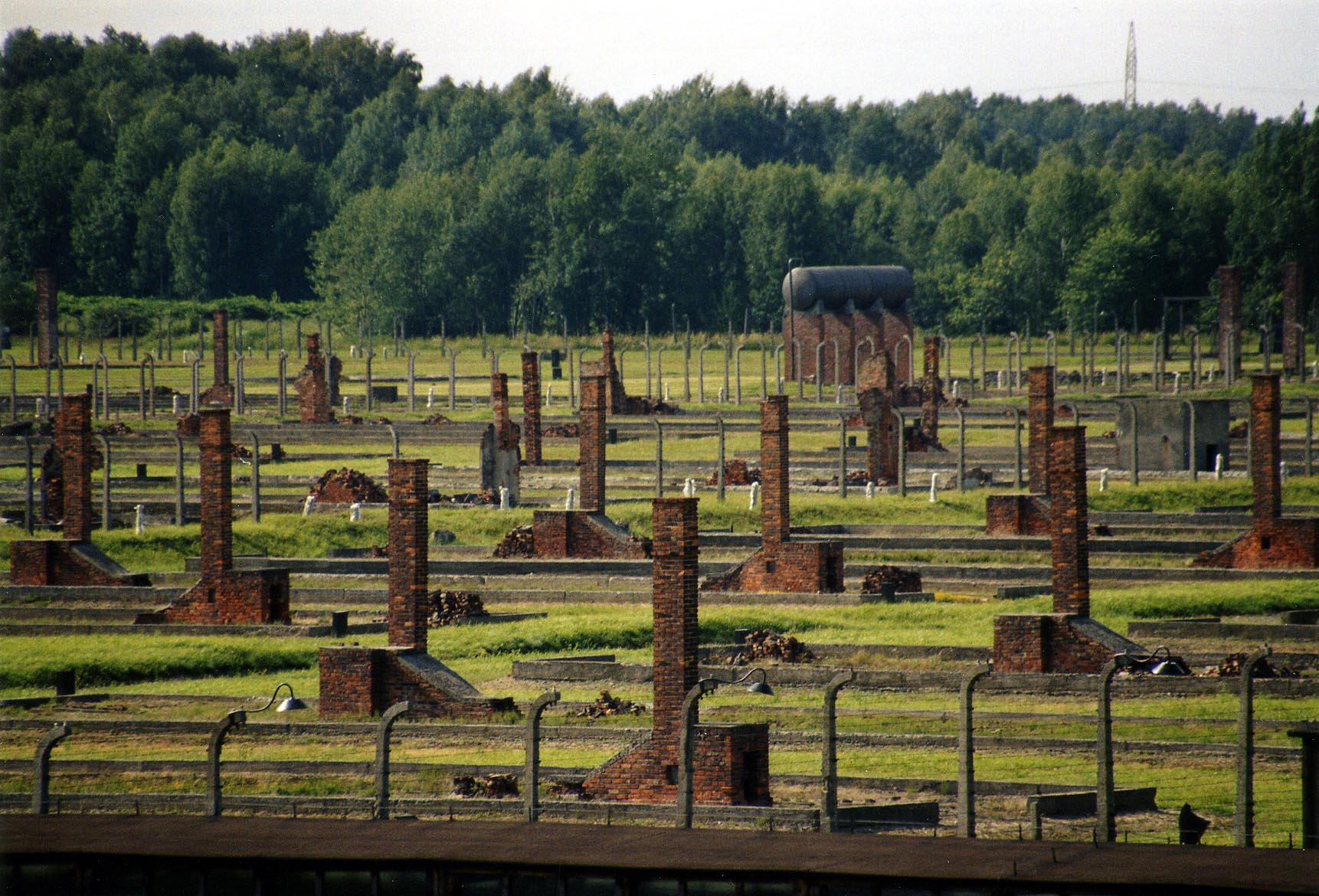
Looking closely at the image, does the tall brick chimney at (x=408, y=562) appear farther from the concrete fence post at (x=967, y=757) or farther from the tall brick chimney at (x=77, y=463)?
the tall brick chimney at (x=77, y=463)

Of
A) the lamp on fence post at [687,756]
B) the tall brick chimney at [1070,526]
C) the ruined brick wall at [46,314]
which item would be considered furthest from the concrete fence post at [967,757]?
the ruined brick wall at [46,314]

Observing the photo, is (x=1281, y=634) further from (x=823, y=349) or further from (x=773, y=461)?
(x=823, y=349)

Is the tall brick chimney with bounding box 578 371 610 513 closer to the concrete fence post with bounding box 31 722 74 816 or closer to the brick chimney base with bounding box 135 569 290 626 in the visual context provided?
the brick chimney base with bounding box 135 569 290 626

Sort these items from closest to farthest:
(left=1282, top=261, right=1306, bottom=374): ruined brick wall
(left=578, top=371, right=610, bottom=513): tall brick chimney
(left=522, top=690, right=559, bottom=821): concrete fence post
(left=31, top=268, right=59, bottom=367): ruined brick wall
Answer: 1. (left=522, top=690, right=559, bottom=821): concrete fence post
2. (left=578, top=371, right=610, bottom=513): tall brick chimney
3. (left=1282, top=261, right=1306, bottom=374): ruined brick wall
4. (left=31, top=268, right=59, bottom=367): ruined brick wall

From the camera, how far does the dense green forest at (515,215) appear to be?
253ft

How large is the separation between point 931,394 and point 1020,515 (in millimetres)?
14867

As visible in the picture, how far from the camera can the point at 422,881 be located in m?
12.9

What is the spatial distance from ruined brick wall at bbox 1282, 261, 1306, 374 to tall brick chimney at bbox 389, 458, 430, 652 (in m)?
39.4

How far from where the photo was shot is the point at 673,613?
54.7 feet

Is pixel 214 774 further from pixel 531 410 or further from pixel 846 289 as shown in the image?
pixel 846 289

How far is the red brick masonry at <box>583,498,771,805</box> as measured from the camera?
614 inches

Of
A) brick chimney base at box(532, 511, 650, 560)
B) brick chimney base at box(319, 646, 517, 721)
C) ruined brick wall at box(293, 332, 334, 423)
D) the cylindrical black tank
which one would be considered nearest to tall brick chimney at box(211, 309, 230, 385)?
ruined brick wall at box(293, 332, 334, 423)

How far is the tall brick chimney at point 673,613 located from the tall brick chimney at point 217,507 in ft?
32.1

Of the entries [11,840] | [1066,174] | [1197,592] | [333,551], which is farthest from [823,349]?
[11,840]
